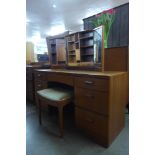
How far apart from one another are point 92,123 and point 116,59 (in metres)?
1.17

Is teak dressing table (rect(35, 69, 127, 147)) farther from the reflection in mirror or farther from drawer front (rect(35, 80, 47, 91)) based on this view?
drawer front (rect(35, 80, 47, 91))

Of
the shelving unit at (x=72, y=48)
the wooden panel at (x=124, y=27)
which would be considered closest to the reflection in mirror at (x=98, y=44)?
the shelving unit at (x=72, y=48)

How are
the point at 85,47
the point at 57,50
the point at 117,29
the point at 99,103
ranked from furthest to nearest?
the point at 117,29, the point at 57,50, the point at 85,47, the point at 99,103

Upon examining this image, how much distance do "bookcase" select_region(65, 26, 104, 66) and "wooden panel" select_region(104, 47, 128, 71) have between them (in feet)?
1.27

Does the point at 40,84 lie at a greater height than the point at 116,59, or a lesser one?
lesser

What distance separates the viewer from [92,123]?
1407 millimetres

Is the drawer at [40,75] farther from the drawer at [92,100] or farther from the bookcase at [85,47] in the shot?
the drawer at [92,100]

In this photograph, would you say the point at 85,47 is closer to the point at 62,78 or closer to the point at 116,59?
the point at 116,59

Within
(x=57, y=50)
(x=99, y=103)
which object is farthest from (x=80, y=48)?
(x=99, y=103)

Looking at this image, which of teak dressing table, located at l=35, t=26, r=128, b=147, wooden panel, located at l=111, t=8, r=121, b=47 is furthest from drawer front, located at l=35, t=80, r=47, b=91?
wooden panel, located at l=111, t=8, r=121, b=47

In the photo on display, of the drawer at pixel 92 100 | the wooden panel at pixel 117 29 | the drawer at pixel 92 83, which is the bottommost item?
the drawer at pixel 92 100

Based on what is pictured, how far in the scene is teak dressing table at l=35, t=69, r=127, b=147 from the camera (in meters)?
1.27

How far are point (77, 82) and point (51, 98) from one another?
1.18 ft

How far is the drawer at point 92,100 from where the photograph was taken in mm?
1273
